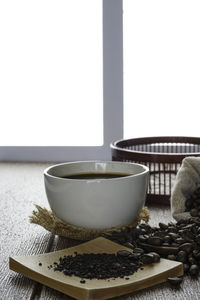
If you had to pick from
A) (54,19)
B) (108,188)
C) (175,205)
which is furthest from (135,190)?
(54,19)

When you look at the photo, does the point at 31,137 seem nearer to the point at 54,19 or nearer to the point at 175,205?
the point at 54,19

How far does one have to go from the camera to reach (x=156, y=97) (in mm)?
1936

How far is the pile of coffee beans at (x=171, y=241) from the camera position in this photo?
74 centimetres

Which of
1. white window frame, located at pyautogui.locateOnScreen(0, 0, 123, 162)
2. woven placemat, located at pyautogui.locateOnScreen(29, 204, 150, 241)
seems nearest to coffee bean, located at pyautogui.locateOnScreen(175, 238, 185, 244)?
woven placemat, located at pyautogui.locateOnScreen(29, 204, 150, 241)

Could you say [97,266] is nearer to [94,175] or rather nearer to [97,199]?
[97,199]

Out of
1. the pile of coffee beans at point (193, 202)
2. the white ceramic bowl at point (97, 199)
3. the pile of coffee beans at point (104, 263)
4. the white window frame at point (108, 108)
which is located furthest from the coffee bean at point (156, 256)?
the white window frame at point (108, 108)

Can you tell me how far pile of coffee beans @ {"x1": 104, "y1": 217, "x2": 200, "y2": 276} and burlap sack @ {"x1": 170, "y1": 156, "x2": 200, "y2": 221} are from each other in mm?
106

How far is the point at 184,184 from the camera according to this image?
1000 millimetres

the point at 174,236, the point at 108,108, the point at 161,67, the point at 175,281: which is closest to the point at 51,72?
the point at 108,108

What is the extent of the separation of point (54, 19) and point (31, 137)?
469 mm

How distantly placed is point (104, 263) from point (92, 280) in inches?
2.1

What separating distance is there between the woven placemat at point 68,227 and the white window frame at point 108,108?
96 centimetres

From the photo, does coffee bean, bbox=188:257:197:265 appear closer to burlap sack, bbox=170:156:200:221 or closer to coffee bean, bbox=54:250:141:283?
coffee bean, bbox=54:250:141:283

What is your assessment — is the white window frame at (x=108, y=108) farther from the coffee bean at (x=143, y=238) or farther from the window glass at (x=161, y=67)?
the coffee bean at (x=143, y=238)
